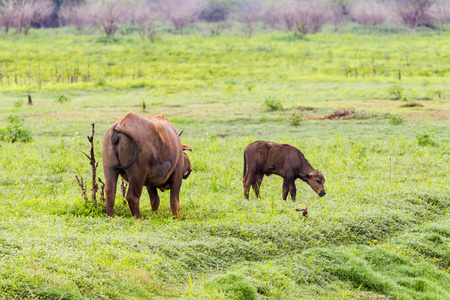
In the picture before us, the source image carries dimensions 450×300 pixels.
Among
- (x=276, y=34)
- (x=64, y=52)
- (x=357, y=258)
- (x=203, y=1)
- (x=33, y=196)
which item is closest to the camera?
(x=357, y=258)

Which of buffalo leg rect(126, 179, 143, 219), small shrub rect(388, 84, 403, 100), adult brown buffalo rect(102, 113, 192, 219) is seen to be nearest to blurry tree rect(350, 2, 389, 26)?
small shrub rect(388, 84, 403, 100)

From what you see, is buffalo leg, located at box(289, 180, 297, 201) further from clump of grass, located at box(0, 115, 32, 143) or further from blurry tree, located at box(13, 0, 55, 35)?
blurry tree, located at box(13, 0, 55, 35)

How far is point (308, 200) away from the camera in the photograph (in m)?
8.70

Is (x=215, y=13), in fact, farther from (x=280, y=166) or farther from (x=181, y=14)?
(x=280, y=166)

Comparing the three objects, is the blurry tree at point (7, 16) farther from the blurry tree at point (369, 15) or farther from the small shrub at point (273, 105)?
the blurry tree at point (369, 15)

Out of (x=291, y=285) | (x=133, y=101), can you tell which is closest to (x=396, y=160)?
(x=291, y=285)

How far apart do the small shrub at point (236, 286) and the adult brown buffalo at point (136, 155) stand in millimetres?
2015

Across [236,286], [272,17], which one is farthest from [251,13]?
[236,286]

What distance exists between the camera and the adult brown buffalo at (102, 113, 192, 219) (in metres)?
6.60

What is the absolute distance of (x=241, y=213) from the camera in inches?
294

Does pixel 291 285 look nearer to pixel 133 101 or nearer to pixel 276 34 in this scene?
pixel 133 101

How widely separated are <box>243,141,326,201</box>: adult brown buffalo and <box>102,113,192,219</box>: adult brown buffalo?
81.6 inches

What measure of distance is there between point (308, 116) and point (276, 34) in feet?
121

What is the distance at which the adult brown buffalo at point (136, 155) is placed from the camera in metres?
6.60
